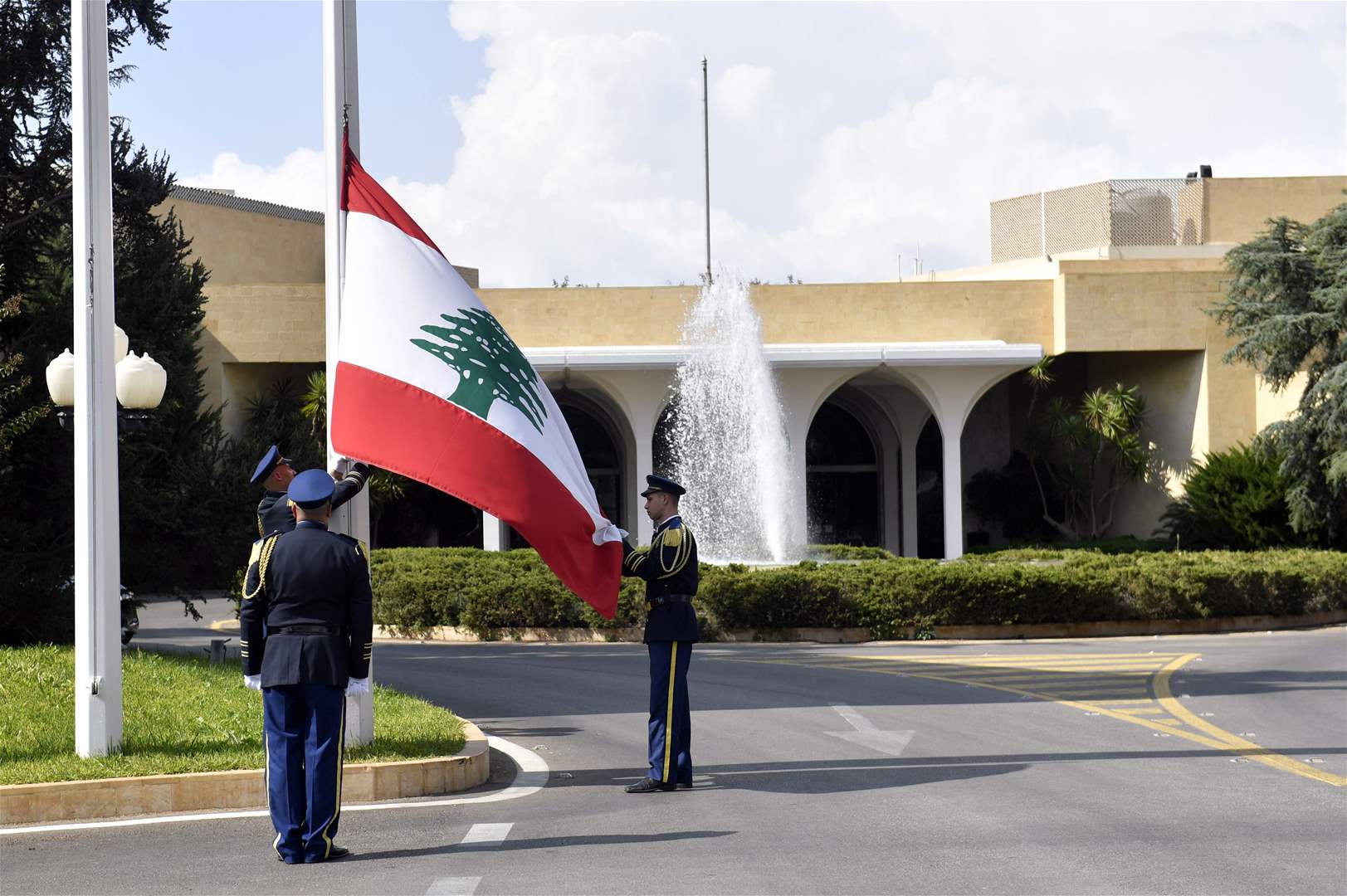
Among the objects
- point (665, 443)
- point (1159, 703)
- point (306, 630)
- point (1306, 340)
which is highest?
point (1306, 340)

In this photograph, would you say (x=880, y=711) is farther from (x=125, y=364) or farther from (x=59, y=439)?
(x=59, y=439)

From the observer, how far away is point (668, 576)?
9.11 m

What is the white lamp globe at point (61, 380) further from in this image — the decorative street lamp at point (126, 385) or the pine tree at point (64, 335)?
the pine tree at point (64, 335)

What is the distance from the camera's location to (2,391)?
15.7 meters

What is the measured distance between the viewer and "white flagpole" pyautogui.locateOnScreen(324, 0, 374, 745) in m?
9.52

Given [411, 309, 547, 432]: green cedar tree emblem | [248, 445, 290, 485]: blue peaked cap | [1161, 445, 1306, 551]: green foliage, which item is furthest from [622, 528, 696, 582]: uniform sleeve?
[1161, 445, 1306, 551]: green foliage

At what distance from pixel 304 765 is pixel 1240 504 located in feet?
96.1

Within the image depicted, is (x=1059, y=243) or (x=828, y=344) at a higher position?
(x=1059, y=243)

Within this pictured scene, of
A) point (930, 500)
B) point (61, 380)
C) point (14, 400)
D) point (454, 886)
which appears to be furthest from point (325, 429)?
point (454, 886)

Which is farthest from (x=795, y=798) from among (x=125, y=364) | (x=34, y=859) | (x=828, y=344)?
(x=828, y=344)

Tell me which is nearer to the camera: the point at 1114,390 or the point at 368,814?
the point at 368,814

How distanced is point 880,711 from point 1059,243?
40.5 metres

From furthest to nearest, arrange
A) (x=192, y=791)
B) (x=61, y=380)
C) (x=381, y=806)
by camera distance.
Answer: (x=61, y=380) → (x=381, y=806) → (x=192, y=791)

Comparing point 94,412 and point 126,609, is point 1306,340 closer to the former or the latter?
point 126,609
